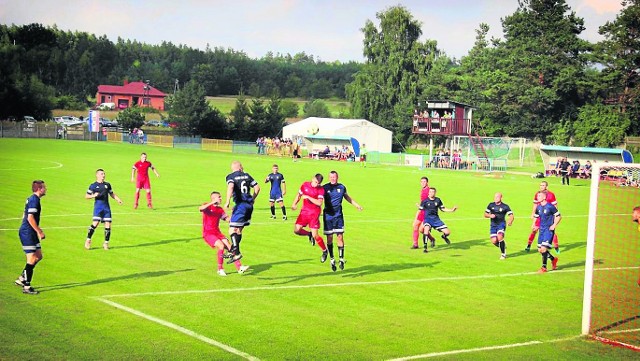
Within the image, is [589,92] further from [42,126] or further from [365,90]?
[42,126]

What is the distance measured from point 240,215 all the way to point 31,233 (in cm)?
538

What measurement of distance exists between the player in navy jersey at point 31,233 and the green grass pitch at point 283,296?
53 centimetres

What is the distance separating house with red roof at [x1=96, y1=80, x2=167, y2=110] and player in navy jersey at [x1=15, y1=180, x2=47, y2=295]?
515 feet

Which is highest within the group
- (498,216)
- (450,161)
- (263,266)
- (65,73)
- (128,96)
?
(65,73)

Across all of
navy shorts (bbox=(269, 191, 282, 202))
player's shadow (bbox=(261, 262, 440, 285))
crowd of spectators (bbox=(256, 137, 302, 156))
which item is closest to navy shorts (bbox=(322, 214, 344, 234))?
player's shadow (bbox=(261, 262, 440, 285))

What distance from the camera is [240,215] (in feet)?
64.5

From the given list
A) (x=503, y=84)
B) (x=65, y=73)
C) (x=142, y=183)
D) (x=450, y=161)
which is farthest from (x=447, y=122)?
(x=65, y=73)

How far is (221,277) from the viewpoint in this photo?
19.0m

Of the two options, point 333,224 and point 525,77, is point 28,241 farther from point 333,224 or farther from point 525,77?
point 525,77

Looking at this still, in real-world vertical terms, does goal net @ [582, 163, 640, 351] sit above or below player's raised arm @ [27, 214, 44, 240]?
below

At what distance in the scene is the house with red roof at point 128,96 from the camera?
170 meters

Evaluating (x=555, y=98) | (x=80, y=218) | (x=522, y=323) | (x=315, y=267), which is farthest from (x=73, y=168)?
(x=555, y=98)

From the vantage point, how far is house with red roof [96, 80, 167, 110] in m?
170

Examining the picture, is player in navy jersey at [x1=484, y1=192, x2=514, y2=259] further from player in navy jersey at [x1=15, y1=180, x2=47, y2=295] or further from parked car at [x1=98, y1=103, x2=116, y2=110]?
parked car at [x1=98, y1=103, x2=116, y2=110]
